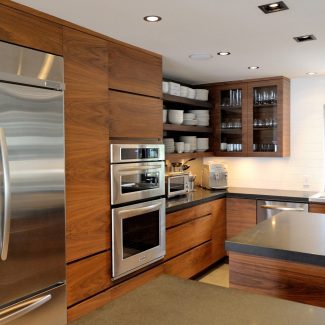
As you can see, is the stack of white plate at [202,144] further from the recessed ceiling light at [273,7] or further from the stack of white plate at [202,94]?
the recessed ceiling light at [273,7]

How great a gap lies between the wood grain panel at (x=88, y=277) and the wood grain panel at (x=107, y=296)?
45 mm

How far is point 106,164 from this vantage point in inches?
109

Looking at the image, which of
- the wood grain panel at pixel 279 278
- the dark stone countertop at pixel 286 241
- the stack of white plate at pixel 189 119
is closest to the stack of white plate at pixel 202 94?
the stack of white plate at pixel 189 119

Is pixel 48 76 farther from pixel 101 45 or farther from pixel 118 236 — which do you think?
pixel 118 236

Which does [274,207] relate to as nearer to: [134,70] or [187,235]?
[187,235]

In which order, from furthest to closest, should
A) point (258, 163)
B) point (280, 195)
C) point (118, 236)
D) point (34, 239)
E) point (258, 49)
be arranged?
1. point (258, 163)
2. point (280, 195)
3. point (258, 49)
4. point (118, 236)
5. point (34, 239)

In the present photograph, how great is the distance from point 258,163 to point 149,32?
2802 millimetres

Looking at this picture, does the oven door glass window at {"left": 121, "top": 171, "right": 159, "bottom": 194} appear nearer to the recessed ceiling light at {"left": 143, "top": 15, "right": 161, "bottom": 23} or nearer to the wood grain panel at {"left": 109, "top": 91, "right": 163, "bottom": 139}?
the wood grain panel at {"left": 109, "top": 91, "right": 163, "bottom": 139}

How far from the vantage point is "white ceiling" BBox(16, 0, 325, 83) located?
2.22 meters

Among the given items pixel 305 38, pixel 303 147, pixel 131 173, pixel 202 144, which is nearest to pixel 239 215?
pixel 202 144

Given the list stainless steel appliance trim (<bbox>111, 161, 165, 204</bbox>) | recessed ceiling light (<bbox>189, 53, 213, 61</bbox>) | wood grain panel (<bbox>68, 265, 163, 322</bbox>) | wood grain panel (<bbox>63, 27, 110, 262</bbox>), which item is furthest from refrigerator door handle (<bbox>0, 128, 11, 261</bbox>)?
recessed ceiling light (<bbox>189, 53, 213, 61</bbox>)

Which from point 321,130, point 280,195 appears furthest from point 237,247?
point 321,130

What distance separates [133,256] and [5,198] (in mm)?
1313

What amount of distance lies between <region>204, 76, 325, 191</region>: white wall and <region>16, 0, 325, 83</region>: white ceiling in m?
0.78
